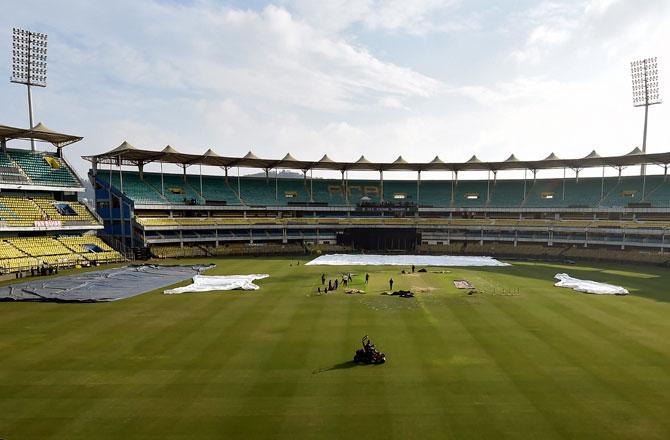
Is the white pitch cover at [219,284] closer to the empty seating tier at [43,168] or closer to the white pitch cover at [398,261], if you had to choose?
the white pitch cover at [398,261]

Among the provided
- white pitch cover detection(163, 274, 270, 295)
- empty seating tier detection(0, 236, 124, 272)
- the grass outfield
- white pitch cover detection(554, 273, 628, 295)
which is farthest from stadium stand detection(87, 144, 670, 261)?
the grass outfield

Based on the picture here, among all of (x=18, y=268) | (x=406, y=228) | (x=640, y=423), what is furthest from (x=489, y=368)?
(x=406, y=228)

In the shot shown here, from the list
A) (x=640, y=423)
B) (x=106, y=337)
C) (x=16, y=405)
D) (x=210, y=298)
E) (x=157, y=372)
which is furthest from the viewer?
(x=210, y=298)

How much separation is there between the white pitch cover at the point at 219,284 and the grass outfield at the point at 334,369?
4584mm

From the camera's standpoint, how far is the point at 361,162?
7969 centimetres

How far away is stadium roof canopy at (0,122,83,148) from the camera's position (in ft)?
183

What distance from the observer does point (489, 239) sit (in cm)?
7438

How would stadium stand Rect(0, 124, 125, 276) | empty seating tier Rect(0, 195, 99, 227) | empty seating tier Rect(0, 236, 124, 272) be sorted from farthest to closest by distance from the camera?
empty seating tier Rect(0, 195, 99, 227) → stadium stand Rect(0, 124, 125, 276) → empty seating tier Rect(0, 236, 124, 272)

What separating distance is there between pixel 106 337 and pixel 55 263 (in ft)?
112

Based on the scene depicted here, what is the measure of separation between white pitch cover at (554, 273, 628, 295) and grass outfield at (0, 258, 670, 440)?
323 centimetres

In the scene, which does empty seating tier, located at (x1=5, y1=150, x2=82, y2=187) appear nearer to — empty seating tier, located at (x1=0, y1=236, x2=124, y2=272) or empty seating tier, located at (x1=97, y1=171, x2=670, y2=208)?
empty seating tier, located at (x1=97, y1=171, x2=670, y2=208)

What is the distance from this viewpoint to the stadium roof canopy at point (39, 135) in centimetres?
5584

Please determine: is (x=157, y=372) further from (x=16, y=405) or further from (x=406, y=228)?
(x=406, y=228)

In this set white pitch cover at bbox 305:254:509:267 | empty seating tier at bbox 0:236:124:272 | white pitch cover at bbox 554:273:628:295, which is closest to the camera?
white pitch cover at bbox 554:273:628:295
